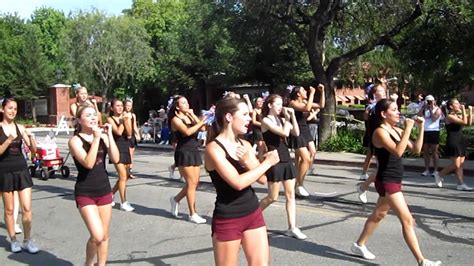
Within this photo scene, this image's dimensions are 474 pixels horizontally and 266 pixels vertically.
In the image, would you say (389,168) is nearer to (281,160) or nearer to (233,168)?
(281,160)

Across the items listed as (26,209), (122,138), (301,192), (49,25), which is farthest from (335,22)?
(49,25)

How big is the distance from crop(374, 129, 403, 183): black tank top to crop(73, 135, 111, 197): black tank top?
2.63m

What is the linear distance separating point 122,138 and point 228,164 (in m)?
5.65

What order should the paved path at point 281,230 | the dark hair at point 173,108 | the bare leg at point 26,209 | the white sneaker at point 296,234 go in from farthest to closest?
the dark hair at point 173,108
the white sneaker at point 296,234
the bare leg at point 26,209
the paved path at point 281,230

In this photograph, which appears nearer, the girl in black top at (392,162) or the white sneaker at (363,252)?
the girl in black top at (392,162)

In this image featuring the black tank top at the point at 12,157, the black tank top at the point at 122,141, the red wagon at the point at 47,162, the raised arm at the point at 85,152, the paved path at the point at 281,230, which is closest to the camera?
the raised arm at the point at 85,152

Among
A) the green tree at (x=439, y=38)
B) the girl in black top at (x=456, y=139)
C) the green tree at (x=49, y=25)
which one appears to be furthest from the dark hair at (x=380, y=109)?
the green tree at (x=49, y=25)

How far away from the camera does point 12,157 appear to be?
6.52 meters

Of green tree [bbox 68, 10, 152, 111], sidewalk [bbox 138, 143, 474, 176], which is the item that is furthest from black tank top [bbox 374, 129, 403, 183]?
green tree [bbox 68, 10, 152, 111]

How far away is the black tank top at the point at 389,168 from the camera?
17.6 ft

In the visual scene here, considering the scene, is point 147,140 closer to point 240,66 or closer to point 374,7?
point 240,66

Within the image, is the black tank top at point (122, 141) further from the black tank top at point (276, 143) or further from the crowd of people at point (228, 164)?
the black tank top at point (276, 143)

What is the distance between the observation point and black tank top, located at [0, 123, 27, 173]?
21.1ft

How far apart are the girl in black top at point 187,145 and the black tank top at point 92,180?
2476 mm
